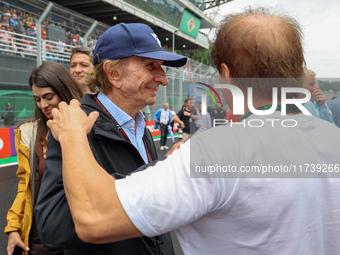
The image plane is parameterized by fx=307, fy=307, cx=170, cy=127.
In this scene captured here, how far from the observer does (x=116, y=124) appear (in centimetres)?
161

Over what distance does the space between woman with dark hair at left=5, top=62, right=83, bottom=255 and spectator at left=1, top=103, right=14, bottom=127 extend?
7.39 metres

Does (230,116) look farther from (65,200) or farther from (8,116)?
(8,116)

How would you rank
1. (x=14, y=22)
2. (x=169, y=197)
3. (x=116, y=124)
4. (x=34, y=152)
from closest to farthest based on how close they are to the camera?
(x=169, y=197) → (x=116, y=124) → (x=34, y=152) → (x=14, y=22)

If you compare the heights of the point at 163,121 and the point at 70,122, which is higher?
the point at 70,122

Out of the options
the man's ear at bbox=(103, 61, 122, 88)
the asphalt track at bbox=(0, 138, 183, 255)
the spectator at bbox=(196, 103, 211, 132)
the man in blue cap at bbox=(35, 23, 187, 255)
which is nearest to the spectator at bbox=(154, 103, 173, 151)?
the asphalt track at bbox=(0, 138, 183, 255)

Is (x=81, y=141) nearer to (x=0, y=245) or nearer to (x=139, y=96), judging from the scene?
(x=139, y=96)

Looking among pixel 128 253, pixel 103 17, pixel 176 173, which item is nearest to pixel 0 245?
pixel 128 253

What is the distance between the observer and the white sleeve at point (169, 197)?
0.85 meters

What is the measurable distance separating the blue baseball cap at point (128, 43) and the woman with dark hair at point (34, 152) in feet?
2.70

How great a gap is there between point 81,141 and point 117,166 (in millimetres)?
493

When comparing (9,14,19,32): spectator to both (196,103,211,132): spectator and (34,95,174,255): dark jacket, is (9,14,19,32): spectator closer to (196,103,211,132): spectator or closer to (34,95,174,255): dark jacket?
(34,95,174,255): dark jacket

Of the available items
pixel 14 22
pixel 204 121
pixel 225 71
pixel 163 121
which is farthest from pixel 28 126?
pixel 14 22

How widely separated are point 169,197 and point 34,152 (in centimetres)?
164

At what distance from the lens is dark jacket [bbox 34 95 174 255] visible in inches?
44.0
